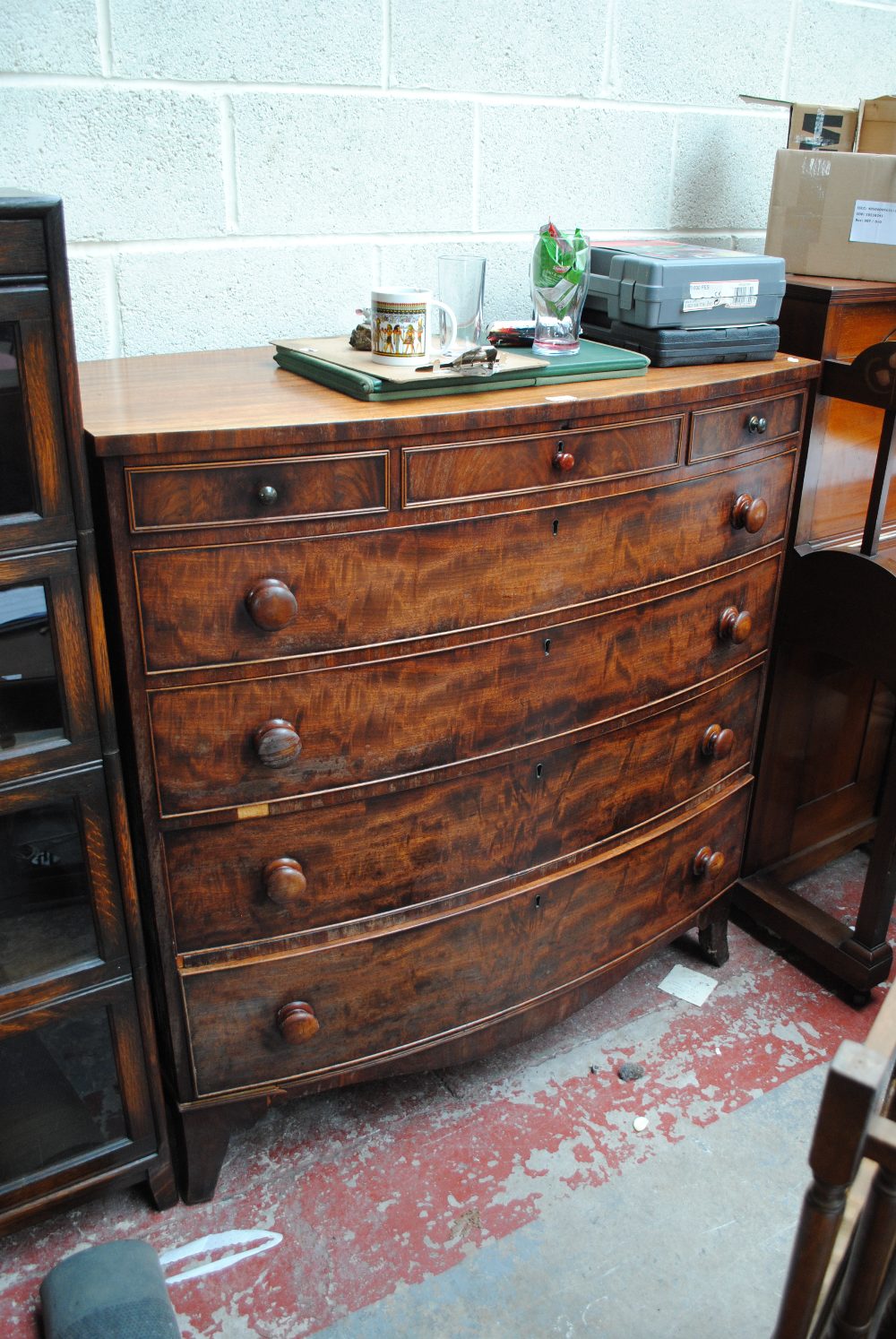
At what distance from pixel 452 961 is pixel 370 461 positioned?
0.81 metres

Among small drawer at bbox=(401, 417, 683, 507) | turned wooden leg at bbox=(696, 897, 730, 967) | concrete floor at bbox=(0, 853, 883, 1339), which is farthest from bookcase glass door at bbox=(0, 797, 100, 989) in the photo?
turned wooden leg at bbox=(696, 897, 730, 967)

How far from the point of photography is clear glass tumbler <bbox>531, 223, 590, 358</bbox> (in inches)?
67.3

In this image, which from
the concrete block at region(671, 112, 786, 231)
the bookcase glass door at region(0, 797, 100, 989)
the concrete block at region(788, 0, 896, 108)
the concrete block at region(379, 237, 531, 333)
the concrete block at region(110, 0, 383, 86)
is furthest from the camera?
the concrete block at region(788, 0, 896, 108)

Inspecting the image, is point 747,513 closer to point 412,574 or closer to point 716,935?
point 412,574

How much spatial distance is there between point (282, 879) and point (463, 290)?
3.08ft

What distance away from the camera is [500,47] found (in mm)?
1937

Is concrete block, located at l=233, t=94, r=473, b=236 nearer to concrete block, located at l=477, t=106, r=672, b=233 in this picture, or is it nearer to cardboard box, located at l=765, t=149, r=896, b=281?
concrete block, located at l=477, t=106, r=672, b=233

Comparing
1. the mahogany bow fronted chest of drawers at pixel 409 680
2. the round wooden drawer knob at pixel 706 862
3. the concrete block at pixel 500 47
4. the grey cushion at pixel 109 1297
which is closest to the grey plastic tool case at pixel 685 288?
the mahogany bow fronted chest of drawers at pixel 409 680

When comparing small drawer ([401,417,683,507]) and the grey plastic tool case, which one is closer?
small drawer ([401,417,683,507])

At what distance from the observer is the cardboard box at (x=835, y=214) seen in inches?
77.9

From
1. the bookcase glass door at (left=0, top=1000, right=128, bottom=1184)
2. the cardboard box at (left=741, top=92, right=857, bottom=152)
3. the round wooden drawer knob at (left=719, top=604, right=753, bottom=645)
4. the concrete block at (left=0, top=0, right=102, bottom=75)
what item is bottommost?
the bookcase glass door at (left=0, top=1000, right=128, bottom=1184)

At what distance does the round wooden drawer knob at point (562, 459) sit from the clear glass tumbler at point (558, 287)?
26 cm

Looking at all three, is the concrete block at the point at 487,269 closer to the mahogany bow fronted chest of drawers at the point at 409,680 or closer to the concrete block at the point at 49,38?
the mahogany bow fronted chest of drawers at the point at 409,680

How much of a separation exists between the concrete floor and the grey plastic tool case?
130cm
